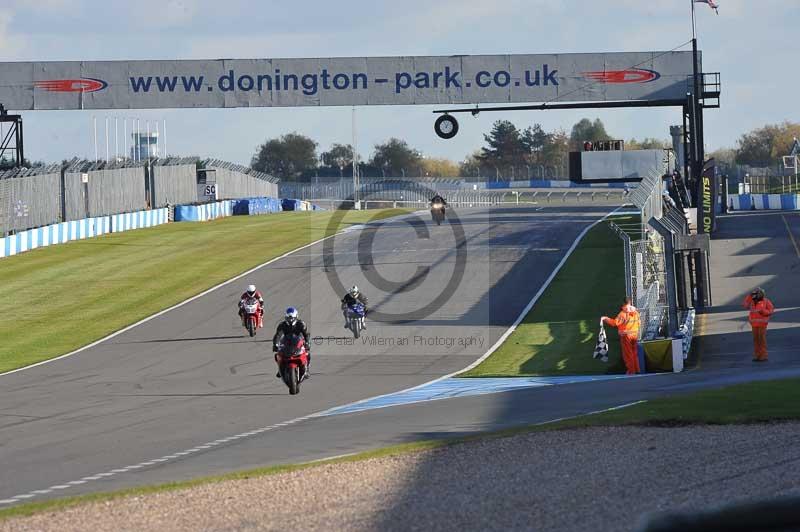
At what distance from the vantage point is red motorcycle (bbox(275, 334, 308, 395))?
20.0m

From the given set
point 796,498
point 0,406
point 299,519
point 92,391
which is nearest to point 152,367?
point 92,391

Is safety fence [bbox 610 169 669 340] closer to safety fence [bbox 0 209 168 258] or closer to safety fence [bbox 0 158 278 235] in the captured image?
safety fence [bbox 0 209 168 258]

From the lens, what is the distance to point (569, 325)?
30.1 meters

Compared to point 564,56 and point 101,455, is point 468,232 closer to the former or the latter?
point 564,56

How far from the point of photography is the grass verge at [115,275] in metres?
31.8

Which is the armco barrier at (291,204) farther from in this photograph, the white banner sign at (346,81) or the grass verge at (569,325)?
the grass verge at (569,325)

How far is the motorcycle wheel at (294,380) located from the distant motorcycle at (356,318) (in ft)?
25.5

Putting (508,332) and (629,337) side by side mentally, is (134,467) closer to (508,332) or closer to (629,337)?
(629,337)

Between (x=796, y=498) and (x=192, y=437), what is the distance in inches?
357

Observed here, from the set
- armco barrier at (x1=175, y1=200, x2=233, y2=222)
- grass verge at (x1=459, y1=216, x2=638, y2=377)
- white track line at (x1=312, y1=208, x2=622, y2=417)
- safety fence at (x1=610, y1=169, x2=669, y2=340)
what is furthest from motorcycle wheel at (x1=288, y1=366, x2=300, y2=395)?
armco barrier at (x1=175, y1=200, x2=233, y2=222)

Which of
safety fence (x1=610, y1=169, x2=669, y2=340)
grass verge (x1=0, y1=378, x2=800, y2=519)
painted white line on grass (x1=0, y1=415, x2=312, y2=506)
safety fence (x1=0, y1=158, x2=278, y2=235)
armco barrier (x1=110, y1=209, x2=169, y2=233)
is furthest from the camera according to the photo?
armco barrier (x1=110, y1=209, x2=169, y2=233)

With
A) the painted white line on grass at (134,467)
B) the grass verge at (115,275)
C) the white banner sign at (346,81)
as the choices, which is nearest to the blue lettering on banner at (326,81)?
the white banner sign at (346,81)

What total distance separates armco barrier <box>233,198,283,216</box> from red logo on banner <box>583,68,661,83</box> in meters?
36.0

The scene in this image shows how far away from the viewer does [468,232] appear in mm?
51719
